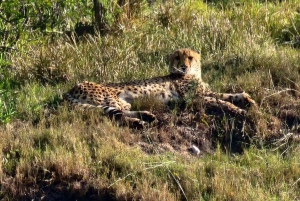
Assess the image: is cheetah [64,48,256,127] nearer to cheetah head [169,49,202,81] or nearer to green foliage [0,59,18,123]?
cheetah head [169,49,202,81]

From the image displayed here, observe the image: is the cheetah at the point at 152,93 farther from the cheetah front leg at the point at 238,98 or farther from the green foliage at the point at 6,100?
the green foliage at the point at 6,100

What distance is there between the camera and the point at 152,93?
6227 mm

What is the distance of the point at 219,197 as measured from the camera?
14.5 feet

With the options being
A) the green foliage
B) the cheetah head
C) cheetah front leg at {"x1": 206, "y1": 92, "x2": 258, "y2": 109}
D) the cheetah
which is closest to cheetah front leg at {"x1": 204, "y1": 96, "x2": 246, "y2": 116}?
the cheetah

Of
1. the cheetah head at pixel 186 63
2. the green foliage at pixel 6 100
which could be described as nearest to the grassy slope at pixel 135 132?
the green foliage at pixel 6 100

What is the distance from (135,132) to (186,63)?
1.39m

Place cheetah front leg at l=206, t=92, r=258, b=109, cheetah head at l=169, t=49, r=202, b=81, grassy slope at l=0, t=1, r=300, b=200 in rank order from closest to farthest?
1. grassy slope at l=0, t=1, r=300, b=200
2. cheetah front leg at l=206, t=92, r=258, b=109
3. cheetah head at l=169, t=49, r=202, b=81

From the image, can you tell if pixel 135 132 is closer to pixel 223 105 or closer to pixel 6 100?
pixel 223 105

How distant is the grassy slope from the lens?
4660 millimetres

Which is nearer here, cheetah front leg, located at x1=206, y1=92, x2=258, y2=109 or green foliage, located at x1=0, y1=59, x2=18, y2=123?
green foliage, located at x1=0, y1=59, x2=18, y2=123

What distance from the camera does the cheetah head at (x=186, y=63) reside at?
6660 mm

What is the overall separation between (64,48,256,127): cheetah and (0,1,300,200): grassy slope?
180 millimetres

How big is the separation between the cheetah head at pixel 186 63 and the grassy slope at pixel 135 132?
0.22 m

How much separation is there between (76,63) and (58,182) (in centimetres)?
262
